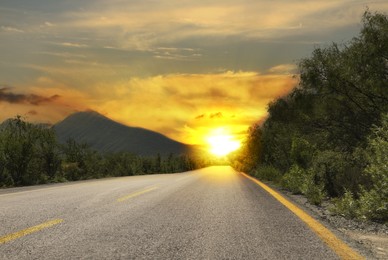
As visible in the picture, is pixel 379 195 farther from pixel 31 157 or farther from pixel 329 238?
pixel 31 157

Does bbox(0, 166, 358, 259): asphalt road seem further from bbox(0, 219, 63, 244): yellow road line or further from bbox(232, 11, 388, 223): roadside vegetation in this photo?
bbox(232, 11, 388, 223): roadside vegetation

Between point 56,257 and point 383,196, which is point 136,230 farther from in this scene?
point 383,196

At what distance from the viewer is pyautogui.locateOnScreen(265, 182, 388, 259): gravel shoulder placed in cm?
485

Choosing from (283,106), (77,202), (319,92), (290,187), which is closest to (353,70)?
(319,92)

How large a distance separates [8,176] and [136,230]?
17.9m

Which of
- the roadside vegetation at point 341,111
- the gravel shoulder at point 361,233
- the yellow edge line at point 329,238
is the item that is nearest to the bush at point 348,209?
the gravel shoulder at point 361,233

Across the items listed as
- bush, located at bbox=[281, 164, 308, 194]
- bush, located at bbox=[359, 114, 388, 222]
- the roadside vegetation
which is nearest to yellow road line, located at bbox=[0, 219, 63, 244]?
bush, located at bbox=[359, 114, 388, 222]

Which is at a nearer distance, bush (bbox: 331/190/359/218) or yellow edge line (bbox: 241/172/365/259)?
yellow edge line (bbox: 241/172/365/259)

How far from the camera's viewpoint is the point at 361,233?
20.0 feet

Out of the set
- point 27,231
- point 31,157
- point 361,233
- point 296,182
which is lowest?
point 361,233

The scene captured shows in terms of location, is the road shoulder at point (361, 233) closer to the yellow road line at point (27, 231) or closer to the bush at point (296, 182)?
the yellow road line at point (27, 231)

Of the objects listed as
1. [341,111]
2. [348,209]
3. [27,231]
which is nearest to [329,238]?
[348,209]

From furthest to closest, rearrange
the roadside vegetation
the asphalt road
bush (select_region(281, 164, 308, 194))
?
bush (select_region(281, 164, 308, 194))
the roadside vegetation
the asphalt road

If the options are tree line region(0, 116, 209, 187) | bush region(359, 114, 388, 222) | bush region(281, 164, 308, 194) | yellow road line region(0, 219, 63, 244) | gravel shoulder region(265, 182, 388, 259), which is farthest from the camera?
tree line region(0, 116, 209, 187)
